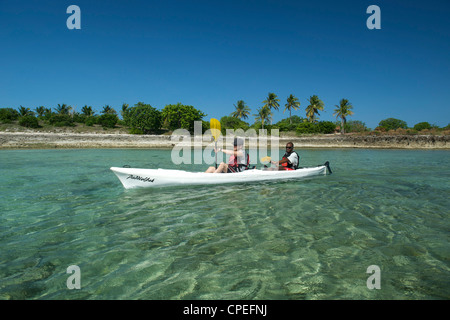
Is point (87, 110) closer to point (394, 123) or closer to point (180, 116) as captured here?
point (180, 116)

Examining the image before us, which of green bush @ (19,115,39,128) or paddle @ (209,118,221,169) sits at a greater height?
green bush @ (19,115,39,128)

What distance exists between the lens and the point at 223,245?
403 centimetres

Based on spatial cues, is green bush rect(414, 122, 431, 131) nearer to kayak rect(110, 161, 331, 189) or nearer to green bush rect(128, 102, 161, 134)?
green bush rect(128, 102, 161, 134)

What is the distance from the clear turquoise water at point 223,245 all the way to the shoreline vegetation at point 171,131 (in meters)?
36.0

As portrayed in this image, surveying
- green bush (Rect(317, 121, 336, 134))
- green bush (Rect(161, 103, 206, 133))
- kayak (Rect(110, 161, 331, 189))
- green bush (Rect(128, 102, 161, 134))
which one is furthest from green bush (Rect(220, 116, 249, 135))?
kayak (Rect(110, 161, 331, 189))

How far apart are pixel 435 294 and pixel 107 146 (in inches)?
1702

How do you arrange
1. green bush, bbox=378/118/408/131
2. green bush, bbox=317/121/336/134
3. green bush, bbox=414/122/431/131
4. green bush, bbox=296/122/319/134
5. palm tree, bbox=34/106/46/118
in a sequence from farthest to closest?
green bush, bbox=378/118/408/131
palm tree, bbox=34/106/46/118
green bush, bbox=414/122/431/131
green bush, bbox=317/121/336/134
green bush, bbox=296/122/319/134

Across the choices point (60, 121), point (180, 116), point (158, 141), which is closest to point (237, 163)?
point (158, 141)

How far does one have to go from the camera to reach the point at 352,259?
3572mm

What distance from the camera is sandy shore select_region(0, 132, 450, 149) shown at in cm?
3622

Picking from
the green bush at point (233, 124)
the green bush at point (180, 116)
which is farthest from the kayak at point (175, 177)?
the green bush at point (233, 124)

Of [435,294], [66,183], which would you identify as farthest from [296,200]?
[66,183]

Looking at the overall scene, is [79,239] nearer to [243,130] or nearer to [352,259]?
[352,259]

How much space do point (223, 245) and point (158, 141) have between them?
41.2 metres
